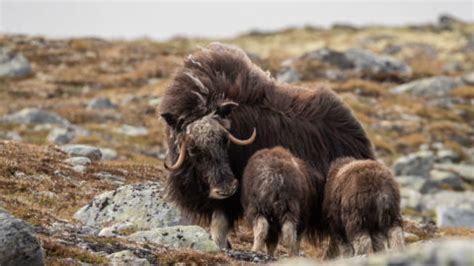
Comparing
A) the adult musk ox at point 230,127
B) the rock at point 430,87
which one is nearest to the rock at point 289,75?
the rock at point 430,87

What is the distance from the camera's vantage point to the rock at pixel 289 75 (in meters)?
37.6

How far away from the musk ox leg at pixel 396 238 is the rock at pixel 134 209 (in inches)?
117

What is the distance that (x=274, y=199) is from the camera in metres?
9.20

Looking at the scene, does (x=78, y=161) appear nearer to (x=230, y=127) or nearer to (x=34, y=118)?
(x=230, y=127)

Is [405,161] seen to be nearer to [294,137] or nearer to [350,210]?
[294,137]

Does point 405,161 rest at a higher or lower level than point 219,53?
lower

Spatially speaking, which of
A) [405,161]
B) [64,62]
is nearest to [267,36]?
[64,62]

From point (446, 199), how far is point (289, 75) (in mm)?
15818

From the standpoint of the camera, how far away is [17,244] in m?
7.05

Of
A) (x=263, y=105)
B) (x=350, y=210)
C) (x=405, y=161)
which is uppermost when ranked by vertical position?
(x=263, y=105)

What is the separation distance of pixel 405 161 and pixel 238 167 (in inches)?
668

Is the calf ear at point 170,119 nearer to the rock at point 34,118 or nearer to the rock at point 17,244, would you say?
the rock at point 17,244

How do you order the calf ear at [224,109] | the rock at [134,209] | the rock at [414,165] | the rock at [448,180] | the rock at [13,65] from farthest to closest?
the rock at [13,65]
the rock at [414,165]
the rock at [448,180]
the rock at [134,209]
the calf ear at [224,109]

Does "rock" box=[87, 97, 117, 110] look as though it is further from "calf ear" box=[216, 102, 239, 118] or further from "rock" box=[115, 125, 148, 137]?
"calf ear" box=[216, 102, 239, 118]
